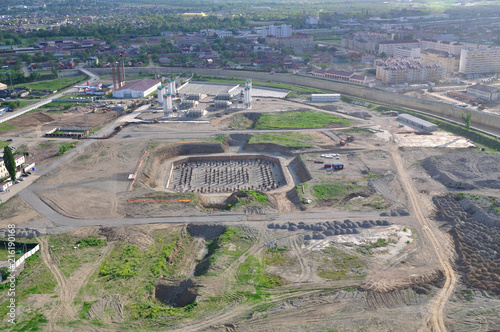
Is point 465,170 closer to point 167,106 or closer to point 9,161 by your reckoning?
point 167,106

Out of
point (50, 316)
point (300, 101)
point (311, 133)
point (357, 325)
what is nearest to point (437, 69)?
point (300, 101)

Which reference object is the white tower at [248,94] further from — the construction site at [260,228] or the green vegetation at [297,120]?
the construction site at [260,228]

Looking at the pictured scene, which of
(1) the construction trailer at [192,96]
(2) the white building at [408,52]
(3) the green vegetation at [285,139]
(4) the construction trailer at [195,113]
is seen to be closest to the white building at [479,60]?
(2) the white building at [408,52]

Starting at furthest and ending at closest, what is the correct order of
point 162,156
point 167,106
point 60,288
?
1. point 167,106
2. point 162,156
3. point 60,288

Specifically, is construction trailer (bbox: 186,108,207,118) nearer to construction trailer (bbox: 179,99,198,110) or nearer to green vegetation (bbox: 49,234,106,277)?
construction trailer (bbox: 179,99,198,110)

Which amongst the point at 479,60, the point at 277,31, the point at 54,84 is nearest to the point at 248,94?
the point at 54,84

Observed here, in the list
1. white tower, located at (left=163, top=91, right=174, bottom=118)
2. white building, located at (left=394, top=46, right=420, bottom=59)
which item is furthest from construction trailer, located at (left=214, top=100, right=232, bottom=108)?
white building, located at (left=394, top=46, right=420, bottom=59)
